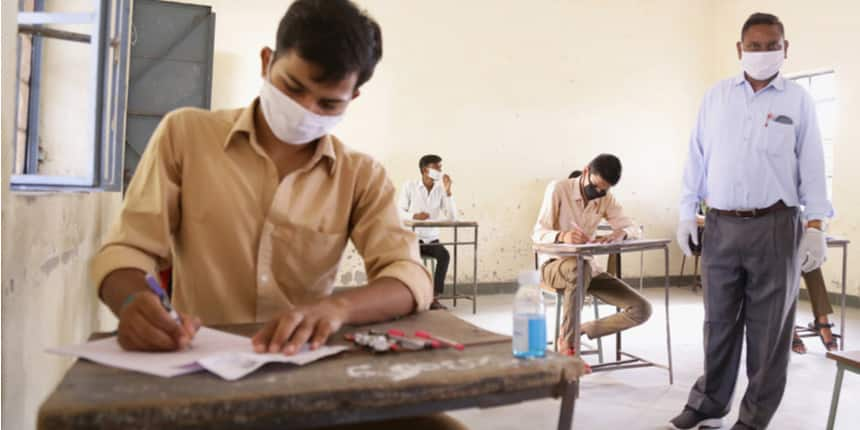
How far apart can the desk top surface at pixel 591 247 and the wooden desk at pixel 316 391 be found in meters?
2.39

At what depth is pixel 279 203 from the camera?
4.28 ft

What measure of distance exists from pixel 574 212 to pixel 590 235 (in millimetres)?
200

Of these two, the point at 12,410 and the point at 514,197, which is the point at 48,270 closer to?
the point at 12,410

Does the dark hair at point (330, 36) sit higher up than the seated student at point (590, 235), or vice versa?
the dark hair at point (330, 36)

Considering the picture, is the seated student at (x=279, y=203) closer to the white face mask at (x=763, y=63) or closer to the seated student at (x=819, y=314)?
the white face mask at (x=763, y=63)

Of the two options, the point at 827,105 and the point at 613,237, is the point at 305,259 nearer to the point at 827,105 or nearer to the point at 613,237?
the point at 613,237

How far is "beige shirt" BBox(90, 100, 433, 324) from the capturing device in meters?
1.29

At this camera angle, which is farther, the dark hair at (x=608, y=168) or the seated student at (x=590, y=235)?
the dark hair at (x=608, y=168)

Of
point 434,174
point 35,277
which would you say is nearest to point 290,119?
point 35,277

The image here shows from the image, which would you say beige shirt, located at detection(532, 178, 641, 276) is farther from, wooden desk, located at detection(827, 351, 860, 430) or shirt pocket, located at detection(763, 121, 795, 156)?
wooden desk, located at detection(827, 351, 860, 430)

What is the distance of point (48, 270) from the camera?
1650mm

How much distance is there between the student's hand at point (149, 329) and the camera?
97 cm

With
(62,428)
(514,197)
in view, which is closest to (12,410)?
(62,428)

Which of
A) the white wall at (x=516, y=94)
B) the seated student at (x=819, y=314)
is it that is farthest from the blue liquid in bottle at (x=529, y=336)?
the white wall at (x=516, y=94)
